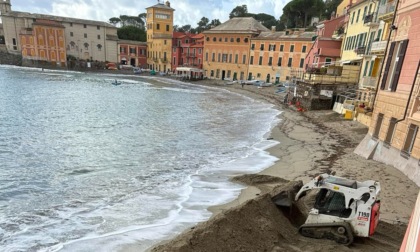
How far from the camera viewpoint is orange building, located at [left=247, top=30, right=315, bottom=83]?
57.7 meters

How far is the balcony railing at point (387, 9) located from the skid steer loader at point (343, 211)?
73.0ft

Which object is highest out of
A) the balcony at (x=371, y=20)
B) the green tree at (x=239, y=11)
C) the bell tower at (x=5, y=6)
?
the green tree at (x=239, y=11)

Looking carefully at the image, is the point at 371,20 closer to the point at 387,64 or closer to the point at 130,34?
the point at 387,64

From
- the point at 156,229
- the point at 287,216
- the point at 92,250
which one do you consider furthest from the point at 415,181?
the point at 92,250

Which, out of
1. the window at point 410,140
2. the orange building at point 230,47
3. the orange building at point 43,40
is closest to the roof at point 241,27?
the orange building at point 230,47

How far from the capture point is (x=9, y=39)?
89.6 metres

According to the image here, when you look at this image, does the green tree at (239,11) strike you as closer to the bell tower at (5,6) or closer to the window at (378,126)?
the bell tower at (5,6)

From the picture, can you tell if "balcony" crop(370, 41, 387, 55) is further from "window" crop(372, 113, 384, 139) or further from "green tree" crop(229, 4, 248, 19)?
"green tree" crop(229, 4, 248, 19)

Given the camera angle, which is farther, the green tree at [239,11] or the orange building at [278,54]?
the green tree at [239,11]

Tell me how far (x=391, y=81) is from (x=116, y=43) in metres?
98.3

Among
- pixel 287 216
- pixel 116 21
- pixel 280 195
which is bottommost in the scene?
pixel 287 216

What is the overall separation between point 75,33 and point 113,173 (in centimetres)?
9578

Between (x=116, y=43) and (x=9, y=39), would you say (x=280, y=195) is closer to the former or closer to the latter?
(x=116, y=43)

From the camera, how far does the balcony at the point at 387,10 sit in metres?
23.9
